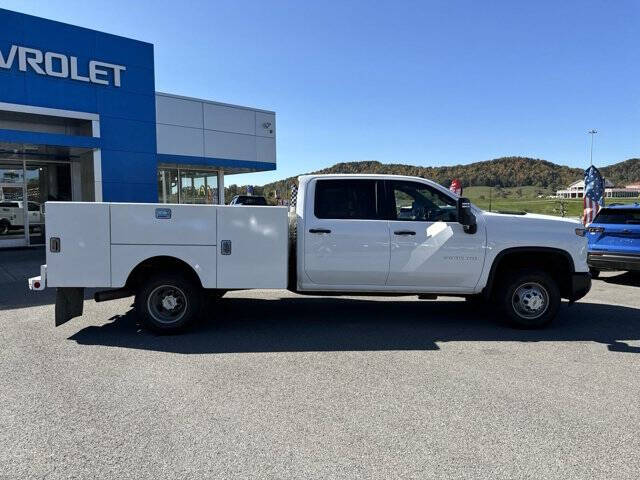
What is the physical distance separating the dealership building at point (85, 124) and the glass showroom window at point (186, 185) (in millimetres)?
1494

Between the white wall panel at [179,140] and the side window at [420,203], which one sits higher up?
the white wall panel at [179,140]

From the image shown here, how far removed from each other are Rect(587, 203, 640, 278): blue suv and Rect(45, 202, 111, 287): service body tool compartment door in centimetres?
883

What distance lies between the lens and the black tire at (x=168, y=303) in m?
6.10

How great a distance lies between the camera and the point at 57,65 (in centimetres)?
1430

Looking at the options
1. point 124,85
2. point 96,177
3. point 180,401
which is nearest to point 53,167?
point 96,177

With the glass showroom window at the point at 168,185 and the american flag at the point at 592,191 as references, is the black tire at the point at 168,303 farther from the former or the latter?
the glass showroom window at the point at 168,185

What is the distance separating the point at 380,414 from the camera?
154 inches

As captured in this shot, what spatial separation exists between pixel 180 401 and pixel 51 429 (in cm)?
96

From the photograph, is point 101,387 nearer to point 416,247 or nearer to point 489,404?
point 489,404

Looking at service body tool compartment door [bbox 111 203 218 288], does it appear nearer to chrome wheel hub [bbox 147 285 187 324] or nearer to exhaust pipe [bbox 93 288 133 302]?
exhaust pipe [bbox 93 288 133 302]

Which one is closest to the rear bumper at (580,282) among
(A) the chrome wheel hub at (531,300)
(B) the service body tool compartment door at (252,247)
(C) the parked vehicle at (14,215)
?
(A) the chrome wheel hub at (531,300)

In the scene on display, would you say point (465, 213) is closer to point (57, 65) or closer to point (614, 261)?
point (614, 261)

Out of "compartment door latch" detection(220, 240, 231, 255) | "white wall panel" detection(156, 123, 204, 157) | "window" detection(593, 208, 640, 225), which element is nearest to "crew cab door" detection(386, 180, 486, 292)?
"compartment door latch" detection(220, 240, 231, 255)

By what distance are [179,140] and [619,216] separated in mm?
14157
